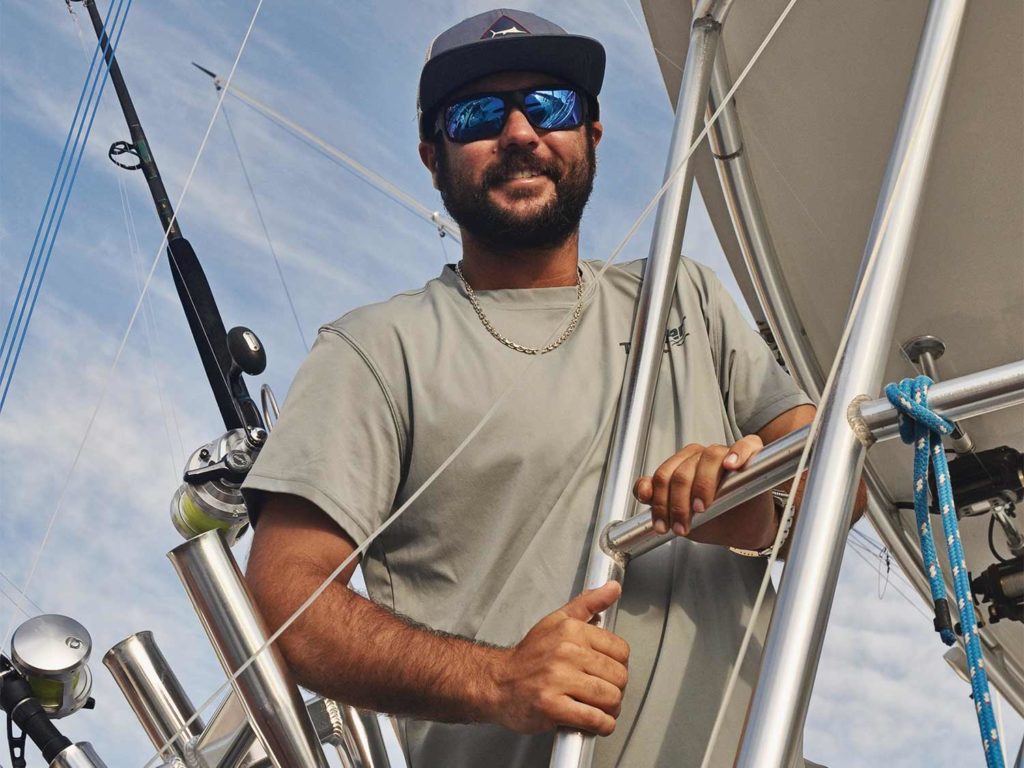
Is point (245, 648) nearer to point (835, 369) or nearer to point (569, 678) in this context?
point (569, 678)

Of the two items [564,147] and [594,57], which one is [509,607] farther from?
[594,57]

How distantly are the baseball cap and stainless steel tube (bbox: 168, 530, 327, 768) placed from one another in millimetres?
850

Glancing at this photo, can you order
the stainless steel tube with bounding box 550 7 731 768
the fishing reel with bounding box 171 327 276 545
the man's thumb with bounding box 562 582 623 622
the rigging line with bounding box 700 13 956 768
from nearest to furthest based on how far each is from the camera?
the rigging line with bounding box 700 13 956 768 → the man's thumb with bounding box 562 582 623 622 → the stainless steel tube with bounding box 550 7 731 768 → the fishing reel with bounding box 171 327 276 545

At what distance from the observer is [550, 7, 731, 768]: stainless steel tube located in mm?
1673

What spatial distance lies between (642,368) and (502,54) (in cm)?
56

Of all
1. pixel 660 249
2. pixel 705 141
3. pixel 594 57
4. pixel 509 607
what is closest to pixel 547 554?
pixel 509 607

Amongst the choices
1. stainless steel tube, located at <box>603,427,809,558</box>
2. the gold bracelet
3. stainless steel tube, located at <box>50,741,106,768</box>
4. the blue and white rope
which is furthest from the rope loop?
stainless steel tube, located at <box>50,741,106,768</box>

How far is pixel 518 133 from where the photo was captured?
2039 mm

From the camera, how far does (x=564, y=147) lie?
207 centimetres

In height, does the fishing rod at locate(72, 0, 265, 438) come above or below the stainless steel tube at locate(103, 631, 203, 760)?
above

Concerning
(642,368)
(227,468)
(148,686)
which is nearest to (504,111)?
(642,368)

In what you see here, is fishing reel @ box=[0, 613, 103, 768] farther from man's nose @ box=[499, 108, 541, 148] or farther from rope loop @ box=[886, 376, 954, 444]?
rope loop @ box=[886, 376, 954, 444]

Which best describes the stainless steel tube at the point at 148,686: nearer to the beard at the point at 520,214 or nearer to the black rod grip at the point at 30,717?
the black rod grip at the point at 30,717

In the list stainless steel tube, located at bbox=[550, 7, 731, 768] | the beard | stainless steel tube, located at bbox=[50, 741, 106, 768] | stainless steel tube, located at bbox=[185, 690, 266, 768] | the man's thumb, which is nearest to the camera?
the man's thumb
